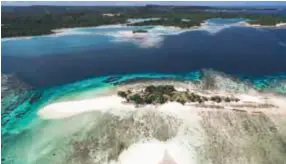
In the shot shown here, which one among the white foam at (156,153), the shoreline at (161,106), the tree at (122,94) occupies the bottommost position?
the white foam at (156,153)

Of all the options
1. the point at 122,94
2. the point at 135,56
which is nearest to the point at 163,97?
the point at 122,94

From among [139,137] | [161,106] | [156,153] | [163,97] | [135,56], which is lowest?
[156,153]

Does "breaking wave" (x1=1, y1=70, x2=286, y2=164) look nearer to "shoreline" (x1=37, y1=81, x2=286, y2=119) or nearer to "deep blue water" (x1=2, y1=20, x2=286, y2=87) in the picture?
"shoreline" (x1=37, y1=81, x2=286, y2=119)

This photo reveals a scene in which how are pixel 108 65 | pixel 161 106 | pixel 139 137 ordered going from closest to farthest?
pixel 139 137, pixel 161 106, pixel 108 65

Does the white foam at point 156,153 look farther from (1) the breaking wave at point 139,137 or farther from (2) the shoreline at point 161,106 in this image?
(2) the shoreline at point 161,106

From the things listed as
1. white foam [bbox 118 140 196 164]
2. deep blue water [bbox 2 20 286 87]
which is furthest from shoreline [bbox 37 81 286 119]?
deep blue water [bbox 2 20 286 87]

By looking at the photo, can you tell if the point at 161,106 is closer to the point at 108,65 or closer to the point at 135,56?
the point at 108,65

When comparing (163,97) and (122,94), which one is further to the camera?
Answer: (122,94)

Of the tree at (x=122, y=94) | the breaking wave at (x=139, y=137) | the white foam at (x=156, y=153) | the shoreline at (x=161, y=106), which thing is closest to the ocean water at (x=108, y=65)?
the breaking wave at (x=139, y=137)
